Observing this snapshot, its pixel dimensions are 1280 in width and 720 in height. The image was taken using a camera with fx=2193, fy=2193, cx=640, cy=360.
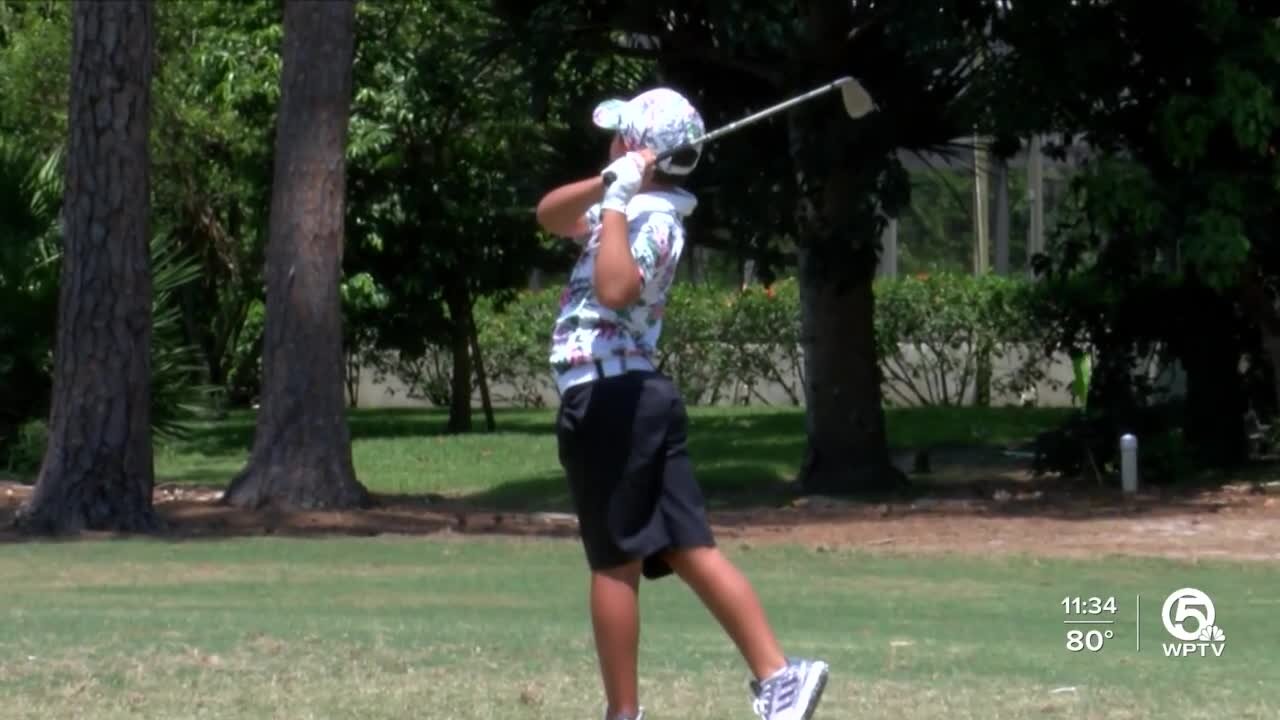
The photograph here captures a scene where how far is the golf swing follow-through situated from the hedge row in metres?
21.4

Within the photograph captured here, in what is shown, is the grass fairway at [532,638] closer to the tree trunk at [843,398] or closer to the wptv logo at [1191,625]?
the wptv logo at [1191,625]

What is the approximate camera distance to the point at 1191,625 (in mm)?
9008

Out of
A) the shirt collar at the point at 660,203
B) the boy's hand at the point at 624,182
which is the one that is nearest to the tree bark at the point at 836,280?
the shirt collar at the point at 660,203

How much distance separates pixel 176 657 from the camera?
302 inches

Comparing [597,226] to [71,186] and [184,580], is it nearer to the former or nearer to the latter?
[184,580]

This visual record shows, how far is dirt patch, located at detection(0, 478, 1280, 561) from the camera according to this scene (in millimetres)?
13445

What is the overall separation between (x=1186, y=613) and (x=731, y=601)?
4068 mm

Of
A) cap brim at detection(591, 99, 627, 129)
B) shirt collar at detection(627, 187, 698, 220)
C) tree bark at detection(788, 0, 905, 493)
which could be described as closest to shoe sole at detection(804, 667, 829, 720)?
shirt collar at detection(627, 187, 698, 220)

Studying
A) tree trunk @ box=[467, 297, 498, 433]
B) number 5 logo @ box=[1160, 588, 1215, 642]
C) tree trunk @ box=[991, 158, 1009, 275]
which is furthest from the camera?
tree trunk @ box=[991, 158, 1009, 275]

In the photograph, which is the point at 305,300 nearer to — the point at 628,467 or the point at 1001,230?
the point at 628,467

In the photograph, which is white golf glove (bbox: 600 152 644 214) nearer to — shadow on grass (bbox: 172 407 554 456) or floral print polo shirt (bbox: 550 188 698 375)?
floral print polo shirt (bbox: 550 188 698 375)

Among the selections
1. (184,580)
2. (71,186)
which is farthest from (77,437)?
(184,580)

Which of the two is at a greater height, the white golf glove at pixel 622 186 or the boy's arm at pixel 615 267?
the white golf glove at pixel 622 186

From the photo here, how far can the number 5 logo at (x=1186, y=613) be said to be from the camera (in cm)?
876
